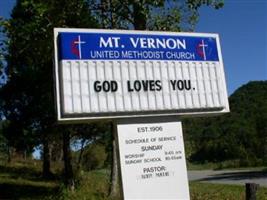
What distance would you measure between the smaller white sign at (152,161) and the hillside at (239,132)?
4350 centimetres

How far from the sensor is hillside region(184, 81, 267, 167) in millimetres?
57719

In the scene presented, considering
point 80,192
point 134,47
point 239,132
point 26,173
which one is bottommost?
point 80,192

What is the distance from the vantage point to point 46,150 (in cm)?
3166

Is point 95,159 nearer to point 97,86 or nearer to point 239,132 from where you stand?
point 239,132

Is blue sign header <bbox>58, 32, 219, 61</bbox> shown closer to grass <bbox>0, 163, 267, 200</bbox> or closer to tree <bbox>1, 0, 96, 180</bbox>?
tree <bbox>1, 0, 96, 180</bbox>

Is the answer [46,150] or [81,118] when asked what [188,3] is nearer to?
[81,118]

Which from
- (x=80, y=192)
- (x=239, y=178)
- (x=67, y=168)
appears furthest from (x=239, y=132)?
(x=80, y=192)

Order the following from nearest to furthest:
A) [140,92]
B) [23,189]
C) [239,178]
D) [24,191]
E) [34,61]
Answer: [140,92] → [34,61] → [24,191] → [23,189] → [239,178]

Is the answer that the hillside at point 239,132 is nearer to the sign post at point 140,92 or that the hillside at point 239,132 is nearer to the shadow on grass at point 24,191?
the shadow on grass at point 24,191

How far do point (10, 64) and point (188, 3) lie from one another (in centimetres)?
1513

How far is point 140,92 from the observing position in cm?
805

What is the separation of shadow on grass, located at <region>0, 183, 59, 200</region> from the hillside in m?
28.9

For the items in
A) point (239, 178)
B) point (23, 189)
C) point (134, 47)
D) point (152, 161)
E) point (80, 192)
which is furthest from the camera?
point (239, 178)

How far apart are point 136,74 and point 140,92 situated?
296 millimetres
